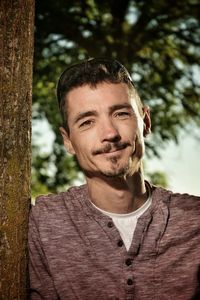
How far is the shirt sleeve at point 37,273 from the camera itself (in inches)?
104

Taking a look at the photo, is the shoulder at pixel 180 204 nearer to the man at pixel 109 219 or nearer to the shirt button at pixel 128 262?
the man at pixel 109 219

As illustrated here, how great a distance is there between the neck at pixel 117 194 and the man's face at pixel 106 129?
0.07 metres

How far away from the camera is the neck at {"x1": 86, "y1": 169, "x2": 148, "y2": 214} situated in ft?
9.62

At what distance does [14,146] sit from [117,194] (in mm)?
779

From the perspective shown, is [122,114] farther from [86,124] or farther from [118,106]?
[86,124]

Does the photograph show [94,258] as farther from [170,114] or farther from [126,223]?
[170,114]

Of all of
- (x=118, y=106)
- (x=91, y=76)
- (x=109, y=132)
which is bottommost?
(x=109, y=132)

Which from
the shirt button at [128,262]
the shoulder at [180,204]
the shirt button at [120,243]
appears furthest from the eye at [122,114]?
the shirt button at [128,262]

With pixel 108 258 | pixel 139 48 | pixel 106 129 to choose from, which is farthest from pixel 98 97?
pixel 139 48

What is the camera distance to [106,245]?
271 cm

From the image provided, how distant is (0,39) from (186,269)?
1720mm

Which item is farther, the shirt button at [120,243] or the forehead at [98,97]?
the forehead at [98,97]

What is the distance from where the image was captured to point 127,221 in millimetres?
2883

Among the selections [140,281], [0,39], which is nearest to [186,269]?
[140,281]
